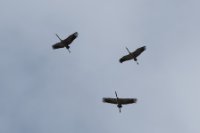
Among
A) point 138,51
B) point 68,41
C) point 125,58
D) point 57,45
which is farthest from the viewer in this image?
point 57,45

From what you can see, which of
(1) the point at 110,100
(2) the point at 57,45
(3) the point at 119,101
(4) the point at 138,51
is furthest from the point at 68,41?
(3) the point at 119,101

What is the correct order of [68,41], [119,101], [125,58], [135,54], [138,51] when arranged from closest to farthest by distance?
[119,101]
[138,51]
[135,54]
[125,58]
[68,41]

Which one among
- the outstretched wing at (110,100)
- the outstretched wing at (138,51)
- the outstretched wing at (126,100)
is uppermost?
the outstretched wing at (138,51)

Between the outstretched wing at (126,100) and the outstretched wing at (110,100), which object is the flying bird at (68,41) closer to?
the outstretched wing at (110,100)

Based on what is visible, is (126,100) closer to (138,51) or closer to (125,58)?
(125,58)

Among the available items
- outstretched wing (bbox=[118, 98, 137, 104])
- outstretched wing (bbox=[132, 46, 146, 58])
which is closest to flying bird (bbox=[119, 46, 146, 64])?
outstretched wing (bbox=[132, 46, 146, 58])

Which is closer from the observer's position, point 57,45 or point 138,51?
point 138,51

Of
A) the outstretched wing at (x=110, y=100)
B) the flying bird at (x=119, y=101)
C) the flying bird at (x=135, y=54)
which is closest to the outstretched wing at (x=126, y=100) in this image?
the flying bird at (x=119, y=101)

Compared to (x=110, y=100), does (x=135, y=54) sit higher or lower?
higher

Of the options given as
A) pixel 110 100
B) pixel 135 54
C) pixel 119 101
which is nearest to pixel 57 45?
pixel 135 54

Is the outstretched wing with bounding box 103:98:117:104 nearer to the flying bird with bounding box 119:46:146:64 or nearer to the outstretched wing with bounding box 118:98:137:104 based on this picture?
the outstretched wing with bounding box 118:98:137:104

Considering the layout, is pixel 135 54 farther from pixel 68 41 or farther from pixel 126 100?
pixel 68 41

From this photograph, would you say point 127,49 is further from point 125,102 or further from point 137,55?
point 125,102

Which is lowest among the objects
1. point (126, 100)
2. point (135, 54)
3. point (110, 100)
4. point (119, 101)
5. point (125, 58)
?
point (126, 100)
